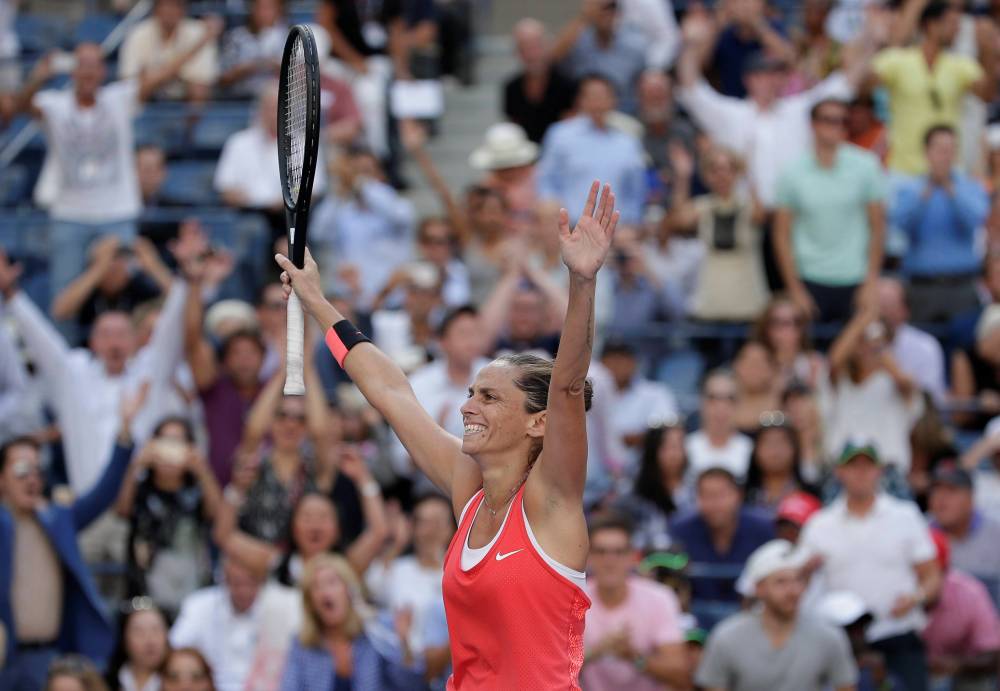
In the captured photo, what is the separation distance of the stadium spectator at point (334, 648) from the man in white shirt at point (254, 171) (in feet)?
13.9

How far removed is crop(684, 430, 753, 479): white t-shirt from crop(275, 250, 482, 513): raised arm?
4420 millimetres

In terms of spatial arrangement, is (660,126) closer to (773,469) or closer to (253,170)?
(253,170)

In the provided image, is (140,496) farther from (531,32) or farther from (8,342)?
(531,32)

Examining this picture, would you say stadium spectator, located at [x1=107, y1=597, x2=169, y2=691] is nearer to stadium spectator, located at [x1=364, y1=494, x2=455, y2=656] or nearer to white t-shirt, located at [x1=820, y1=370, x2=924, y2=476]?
stadium spectator, located at [x1=364, y1=494, x2=455, y2=656]

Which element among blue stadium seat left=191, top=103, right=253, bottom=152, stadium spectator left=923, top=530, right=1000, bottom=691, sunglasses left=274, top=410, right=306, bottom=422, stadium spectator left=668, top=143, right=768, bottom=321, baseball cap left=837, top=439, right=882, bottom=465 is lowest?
stadium spectator left=923, top=530, right=1000, bottom=691

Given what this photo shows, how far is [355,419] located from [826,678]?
9.52ft

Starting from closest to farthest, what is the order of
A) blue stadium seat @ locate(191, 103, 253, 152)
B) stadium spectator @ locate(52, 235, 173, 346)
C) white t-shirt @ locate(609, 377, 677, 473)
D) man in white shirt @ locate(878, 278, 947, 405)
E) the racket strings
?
1. the racket strings
2. white t-shirt @ locate(609, 377, 677, 473)
3. man in white shirt @ locate(878, 278, 947, 405)
4. stadium spectator @ locate(52, 235, 173, 346)
5. blue stadium seat @ locate(191, 103, 253, 152)

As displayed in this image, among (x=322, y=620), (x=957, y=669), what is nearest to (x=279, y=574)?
(x=322, y=620)

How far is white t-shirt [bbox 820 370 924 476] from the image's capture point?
980 centimetres

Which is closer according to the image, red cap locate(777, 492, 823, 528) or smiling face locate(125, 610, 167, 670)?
smiling face locate(125, 610, 167, 670)

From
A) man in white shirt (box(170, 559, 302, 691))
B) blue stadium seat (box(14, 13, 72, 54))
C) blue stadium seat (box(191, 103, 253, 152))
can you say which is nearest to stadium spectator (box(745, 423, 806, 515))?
man in white shirt (box(170, 559, 302, 691))

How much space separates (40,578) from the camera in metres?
8.38

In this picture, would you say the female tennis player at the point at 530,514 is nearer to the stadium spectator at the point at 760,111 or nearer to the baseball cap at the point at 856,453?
the baseball cap at the point at 856,453

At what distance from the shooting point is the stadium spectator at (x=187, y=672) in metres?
7.61
